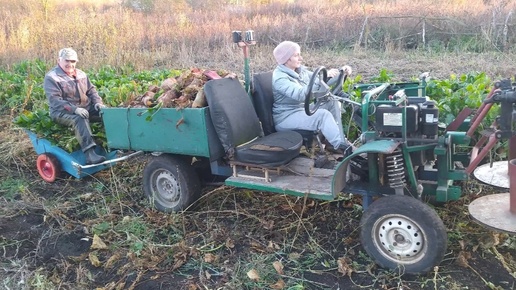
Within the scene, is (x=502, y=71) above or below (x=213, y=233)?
above

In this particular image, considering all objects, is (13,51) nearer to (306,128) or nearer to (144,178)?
(144,178)

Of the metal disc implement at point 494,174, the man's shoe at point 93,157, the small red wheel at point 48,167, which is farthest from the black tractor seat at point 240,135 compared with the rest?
the small red wheel at point 48,167

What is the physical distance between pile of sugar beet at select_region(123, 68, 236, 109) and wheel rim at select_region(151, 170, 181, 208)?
2.33ft

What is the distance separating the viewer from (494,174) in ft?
13.2

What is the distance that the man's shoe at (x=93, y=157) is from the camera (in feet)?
19.3

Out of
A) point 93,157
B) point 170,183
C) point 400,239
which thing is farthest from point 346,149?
point 93,157

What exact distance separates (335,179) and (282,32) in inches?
503

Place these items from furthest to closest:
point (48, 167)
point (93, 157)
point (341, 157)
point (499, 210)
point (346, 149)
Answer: point (48, 167), point (93, 157), point (341, 157), point (346, 149), point (499, 210)

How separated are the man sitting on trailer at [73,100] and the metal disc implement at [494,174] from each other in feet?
13.3

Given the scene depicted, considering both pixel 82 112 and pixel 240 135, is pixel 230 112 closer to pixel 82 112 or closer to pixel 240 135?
pixel 240 135

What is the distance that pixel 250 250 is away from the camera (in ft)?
14.0

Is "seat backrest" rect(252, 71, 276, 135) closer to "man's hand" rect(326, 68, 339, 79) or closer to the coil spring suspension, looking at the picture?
"man's hand" rect(326, 68, 339, 79)

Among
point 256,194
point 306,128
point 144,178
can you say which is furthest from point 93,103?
point 306,128

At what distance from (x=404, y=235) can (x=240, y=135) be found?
5.71ft
